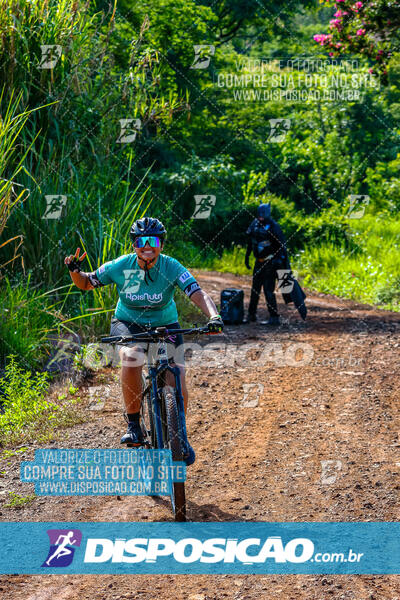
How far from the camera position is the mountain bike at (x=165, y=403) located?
4.96 meters

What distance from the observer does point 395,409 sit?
25.9ft

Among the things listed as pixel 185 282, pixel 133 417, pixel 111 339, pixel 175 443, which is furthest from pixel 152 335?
pixel 133 417

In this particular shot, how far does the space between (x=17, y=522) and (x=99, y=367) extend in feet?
13.6

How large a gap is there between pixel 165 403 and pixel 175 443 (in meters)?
0.28

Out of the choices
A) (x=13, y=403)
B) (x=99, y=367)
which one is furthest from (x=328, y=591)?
(x=99, y=367)

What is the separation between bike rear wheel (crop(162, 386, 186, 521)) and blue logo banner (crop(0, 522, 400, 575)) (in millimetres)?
115

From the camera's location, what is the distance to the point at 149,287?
5.50m

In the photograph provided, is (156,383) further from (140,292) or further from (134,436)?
(140,292)

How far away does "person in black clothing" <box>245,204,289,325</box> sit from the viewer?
12398mm

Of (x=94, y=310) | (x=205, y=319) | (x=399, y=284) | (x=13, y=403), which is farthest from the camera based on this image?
(x=399, y=284)

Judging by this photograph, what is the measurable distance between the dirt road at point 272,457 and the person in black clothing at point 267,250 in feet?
5.67

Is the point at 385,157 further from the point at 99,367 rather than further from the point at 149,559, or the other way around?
the point at 149,559

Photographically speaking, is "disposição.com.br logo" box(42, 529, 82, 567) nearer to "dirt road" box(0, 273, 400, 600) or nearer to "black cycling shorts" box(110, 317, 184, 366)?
"dirt road" box(0, 273, 400, 600)

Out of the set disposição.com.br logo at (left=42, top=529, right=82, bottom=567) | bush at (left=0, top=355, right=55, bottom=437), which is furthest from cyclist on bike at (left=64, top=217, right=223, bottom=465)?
bush at (left=0, top=355, right=55, bottom=437)
